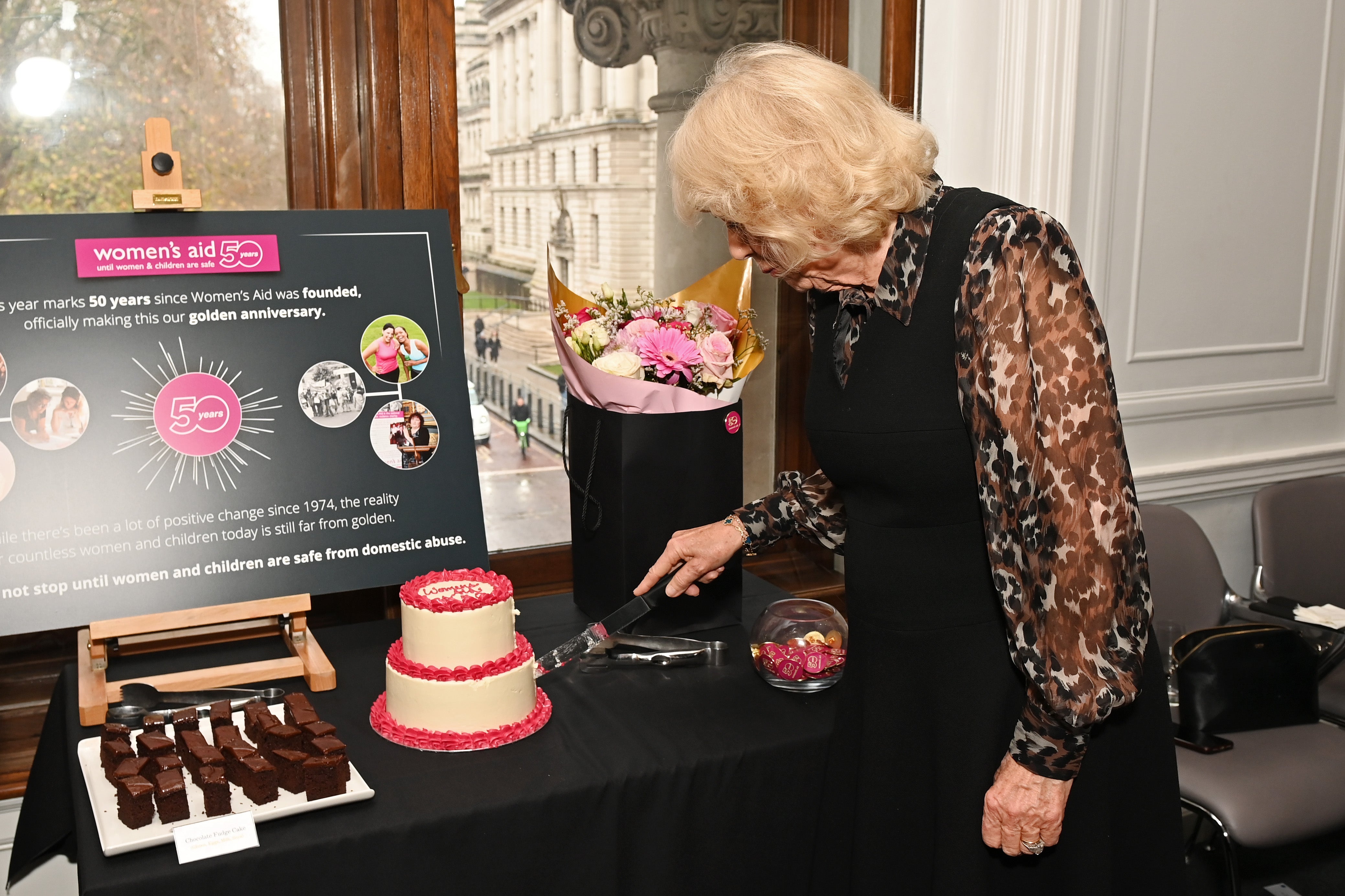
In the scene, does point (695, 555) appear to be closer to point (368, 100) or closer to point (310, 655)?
point (310, 655)

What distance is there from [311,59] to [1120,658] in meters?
1.86

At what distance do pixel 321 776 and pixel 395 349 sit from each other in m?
0.82

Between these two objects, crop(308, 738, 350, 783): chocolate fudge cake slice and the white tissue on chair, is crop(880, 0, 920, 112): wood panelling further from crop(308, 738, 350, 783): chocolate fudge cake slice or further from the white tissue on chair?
crop(308, 738, 350, 783): chocolate fudge cake slice

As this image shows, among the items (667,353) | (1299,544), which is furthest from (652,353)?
(1299,544)

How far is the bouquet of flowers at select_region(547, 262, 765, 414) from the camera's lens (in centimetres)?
172

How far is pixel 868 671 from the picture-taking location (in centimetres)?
137

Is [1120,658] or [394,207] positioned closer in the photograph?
[1120,658]

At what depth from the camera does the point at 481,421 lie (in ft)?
8.16

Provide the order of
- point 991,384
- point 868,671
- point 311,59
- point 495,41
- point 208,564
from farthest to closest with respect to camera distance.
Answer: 1. point 495,41
2. point 311,59
3. point 208,564
4. point 868,671
5. point 991,384

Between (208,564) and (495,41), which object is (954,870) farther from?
(495,41)

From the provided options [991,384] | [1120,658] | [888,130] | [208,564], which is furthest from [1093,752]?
[208,564]

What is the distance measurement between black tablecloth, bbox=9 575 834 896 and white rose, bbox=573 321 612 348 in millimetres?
536

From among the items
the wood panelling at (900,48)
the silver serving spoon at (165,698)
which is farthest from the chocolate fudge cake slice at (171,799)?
the wood panelling at (900,48)

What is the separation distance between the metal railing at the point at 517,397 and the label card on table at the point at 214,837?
1395 millimetres
